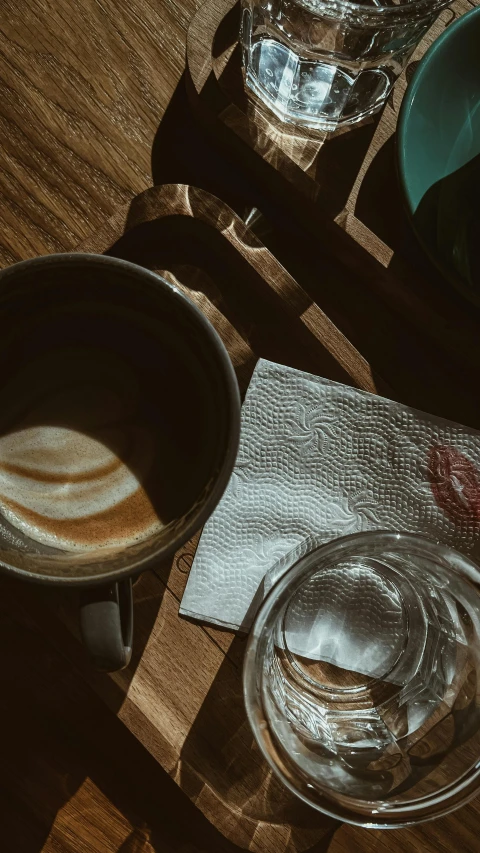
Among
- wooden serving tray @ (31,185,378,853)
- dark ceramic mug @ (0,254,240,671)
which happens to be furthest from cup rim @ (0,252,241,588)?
wooden serving tray @ (31,185,378,853)

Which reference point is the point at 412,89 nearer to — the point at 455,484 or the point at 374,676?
the point at 455,484

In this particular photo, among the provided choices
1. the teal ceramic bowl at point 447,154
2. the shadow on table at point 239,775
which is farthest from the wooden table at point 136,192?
the teal ceramic bowl at point 447,154

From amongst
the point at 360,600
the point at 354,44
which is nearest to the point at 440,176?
the point at 354,44

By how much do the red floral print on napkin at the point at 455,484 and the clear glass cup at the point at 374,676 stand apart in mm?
71

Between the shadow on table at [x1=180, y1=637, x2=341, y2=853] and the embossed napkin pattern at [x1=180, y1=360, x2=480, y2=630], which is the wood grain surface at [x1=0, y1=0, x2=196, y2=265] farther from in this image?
the shadow on table at [x1=180, y1=637, x2=341, y2=853]

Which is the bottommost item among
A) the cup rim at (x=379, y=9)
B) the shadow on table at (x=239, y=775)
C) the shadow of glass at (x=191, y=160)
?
the shadow on table at (x=239, y=775)

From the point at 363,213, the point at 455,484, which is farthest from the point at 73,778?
the point at 363,213

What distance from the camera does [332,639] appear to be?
2.18 ft

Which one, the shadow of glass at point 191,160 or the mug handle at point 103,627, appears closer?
the mug handle at point 103,627

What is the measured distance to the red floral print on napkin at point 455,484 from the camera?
68 centimetres

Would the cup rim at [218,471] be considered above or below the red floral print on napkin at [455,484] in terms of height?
above

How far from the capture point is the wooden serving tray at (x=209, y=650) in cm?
65

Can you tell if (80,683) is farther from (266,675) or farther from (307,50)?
(307,50)

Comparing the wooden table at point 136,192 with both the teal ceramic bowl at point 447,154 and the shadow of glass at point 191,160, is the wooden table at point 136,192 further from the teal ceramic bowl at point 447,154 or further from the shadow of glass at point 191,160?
the teal ceramic bowl at point 447,154
